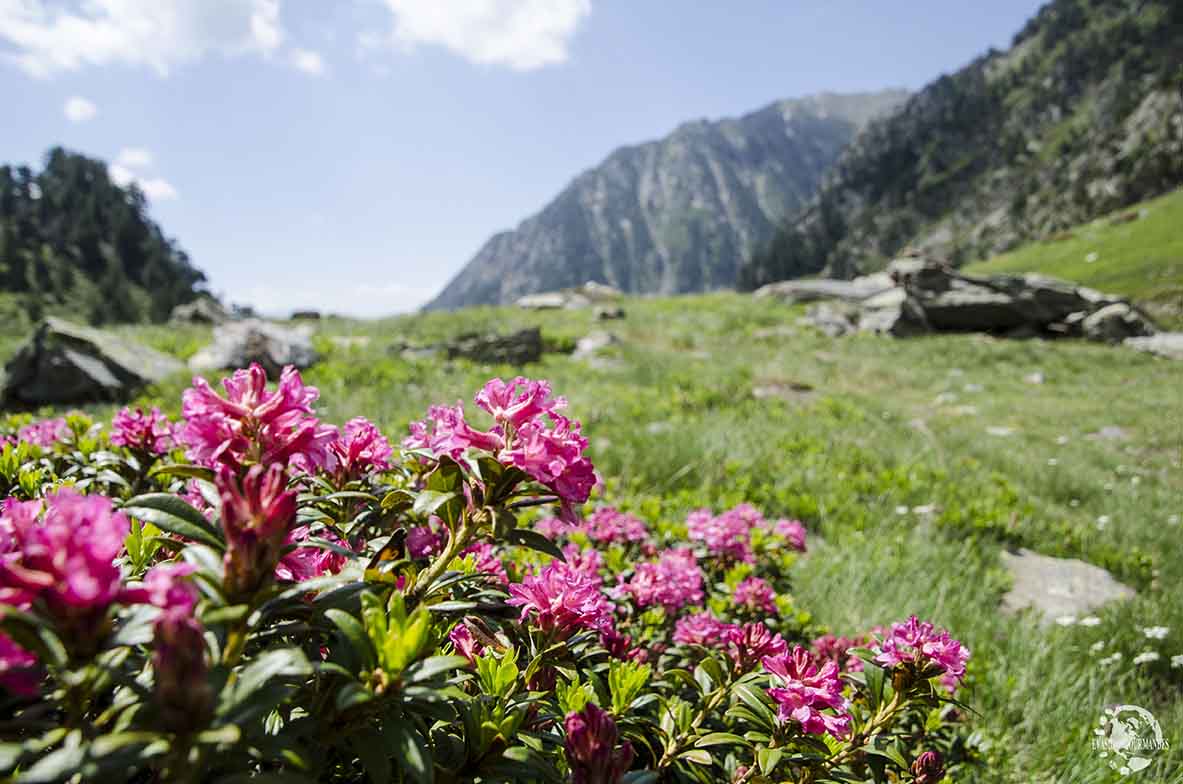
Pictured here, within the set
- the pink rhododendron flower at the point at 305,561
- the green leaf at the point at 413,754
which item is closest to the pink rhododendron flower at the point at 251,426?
the pink rhododendron flower at the point at 305,561

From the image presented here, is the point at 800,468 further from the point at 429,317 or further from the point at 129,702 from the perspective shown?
the point at 429,317

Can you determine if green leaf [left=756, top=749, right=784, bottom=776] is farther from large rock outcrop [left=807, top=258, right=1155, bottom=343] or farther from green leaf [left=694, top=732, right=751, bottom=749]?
large rock outcrop [left=807, top=258, right=1155, bottom=343]

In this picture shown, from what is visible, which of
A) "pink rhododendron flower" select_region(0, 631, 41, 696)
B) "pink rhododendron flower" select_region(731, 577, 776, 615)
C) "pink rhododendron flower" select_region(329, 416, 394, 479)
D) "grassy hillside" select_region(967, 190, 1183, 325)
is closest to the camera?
"pink rhododendron flower" select_region(0, 631, 41, 696)

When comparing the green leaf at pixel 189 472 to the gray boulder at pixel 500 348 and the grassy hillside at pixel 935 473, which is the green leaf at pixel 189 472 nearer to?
the grassy hillside at pixel 935 473

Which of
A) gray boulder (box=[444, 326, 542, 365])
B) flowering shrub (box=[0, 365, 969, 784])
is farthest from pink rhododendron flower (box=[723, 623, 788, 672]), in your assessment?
gray boulder (box=[444, 326, 542, 365])

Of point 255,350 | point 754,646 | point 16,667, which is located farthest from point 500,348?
point 16,667

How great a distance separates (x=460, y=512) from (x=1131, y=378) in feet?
49.1

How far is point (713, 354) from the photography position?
463 inches

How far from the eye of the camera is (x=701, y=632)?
1.95m

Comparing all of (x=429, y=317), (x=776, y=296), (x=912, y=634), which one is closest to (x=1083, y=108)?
(x=776, y=296)

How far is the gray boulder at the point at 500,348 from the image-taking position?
9750 millimetres

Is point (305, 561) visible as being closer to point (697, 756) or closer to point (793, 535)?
point (697, 756)

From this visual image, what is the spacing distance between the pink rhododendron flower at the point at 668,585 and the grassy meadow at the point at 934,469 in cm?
110

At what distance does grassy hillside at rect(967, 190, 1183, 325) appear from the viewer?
23819mm
